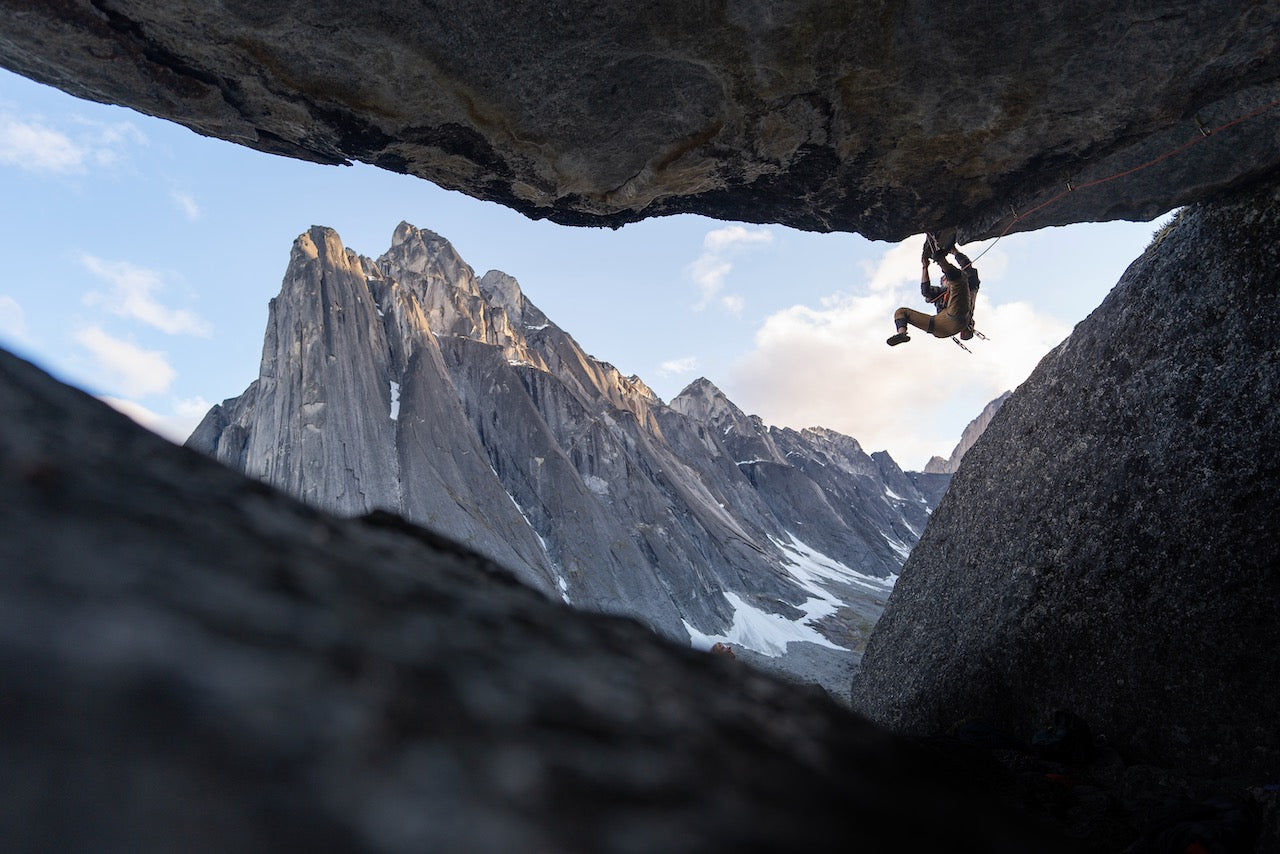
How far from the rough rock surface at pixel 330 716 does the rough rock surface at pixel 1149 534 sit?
834cm

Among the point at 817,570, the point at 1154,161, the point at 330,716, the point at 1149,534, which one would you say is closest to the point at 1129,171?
the point at 1154,161

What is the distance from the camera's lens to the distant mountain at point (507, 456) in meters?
51.9

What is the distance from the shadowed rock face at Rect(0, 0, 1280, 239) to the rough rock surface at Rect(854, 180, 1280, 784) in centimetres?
162

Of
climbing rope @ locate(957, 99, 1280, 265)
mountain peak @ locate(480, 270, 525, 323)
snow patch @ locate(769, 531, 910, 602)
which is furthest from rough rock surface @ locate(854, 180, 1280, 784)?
mountain peak @ locate(480, 270, 525, 323)

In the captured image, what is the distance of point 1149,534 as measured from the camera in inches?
318

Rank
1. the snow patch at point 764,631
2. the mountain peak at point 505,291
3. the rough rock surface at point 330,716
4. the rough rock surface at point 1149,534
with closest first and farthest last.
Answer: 1. the rough rock surface at point 330,716
2. the rough rock surface at point 1149,534
3. the snow patch at point 764,631
4. the mountain peak at point 505,291

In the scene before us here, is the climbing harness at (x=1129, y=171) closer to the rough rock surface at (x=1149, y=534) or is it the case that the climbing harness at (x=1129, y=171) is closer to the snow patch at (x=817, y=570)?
the rough rock surface at (x=1149, y=534)

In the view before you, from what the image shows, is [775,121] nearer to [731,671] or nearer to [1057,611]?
[1057,611]

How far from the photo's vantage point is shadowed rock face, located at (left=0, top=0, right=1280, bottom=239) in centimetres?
685

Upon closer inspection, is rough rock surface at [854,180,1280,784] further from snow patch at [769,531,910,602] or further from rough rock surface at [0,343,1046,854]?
snow patch at [769,531,910,602]

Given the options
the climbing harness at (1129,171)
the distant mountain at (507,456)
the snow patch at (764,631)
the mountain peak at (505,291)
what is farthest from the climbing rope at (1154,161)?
the mountain peak at (505,291)

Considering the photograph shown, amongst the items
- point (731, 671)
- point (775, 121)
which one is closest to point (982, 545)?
point (775, 121)

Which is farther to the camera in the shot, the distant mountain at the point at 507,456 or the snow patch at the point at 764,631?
the snow patch at the point at 764,631

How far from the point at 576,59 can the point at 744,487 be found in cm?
10841
